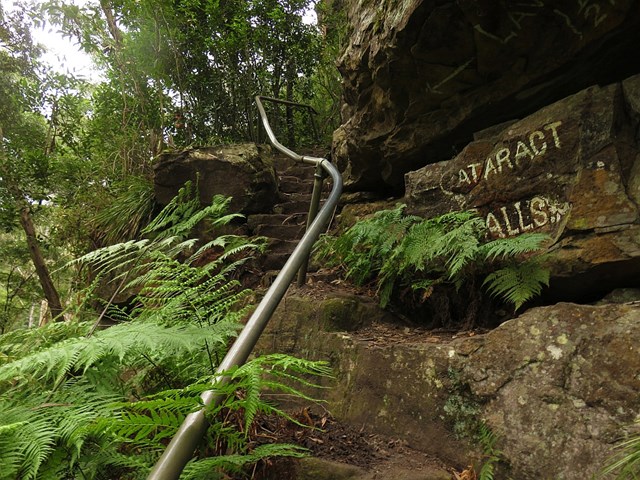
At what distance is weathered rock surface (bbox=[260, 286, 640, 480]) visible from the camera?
1.57 m

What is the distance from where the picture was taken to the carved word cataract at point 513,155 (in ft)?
8.81

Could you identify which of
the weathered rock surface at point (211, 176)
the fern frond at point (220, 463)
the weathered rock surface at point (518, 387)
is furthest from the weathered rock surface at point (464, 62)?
the fern frond at point (220, 463)

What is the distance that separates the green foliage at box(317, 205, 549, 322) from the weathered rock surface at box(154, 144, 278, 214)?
1.95 m

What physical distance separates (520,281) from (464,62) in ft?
6.22

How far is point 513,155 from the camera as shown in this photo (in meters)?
2.86

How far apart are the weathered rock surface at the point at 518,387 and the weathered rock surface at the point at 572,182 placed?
0.51 m

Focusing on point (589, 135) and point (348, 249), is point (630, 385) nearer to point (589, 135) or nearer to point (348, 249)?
point (589, 135)

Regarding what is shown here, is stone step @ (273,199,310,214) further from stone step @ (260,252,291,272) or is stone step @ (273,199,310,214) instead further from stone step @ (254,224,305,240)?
stone step @ (260,252,291,272)

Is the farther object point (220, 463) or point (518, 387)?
point (518, 387)

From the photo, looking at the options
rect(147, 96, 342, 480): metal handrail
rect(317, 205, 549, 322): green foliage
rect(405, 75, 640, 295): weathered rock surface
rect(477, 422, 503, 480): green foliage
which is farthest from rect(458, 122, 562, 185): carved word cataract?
rect(477, 422, 503, 480): green foliage

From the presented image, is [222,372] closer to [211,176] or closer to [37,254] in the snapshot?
[211,176]

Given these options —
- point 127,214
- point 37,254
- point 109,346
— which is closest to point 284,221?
point 127,214

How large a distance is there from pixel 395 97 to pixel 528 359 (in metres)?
2.72

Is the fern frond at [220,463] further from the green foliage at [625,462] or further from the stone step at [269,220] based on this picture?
the stone step at [269,220]
